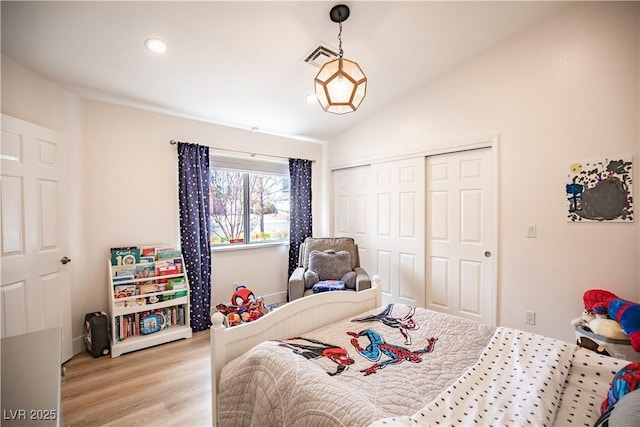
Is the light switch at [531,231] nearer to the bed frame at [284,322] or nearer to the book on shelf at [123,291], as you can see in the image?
the bed frame at [284,322]

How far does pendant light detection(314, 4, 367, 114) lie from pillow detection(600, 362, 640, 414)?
5.49 ft

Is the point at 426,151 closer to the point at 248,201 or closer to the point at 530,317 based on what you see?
the point at 530,317

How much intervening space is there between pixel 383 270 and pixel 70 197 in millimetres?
3414

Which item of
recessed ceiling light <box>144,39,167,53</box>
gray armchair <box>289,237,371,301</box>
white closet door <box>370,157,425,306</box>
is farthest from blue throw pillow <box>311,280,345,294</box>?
recessed ceiling light <box>144,39,167,53</box>

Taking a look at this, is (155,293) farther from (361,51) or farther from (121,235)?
(361,51)

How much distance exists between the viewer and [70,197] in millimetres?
2438

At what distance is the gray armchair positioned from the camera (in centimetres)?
302

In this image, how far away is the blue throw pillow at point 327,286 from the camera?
2.96m

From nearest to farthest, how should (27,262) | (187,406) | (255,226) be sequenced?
(187,406)
(27,262)
(255,226)

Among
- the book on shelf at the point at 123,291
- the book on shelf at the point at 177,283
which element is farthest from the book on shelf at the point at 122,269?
the book on shelf at the point at 177,283

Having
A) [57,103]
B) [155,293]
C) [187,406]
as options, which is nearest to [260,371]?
[187,406]

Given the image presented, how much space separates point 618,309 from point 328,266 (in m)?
2.40

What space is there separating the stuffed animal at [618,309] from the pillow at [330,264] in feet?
6.98

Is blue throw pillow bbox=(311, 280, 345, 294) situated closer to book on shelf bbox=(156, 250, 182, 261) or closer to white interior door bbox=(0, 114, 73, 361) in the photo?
book on shelf bbox=(156, 250, 182, 261)
